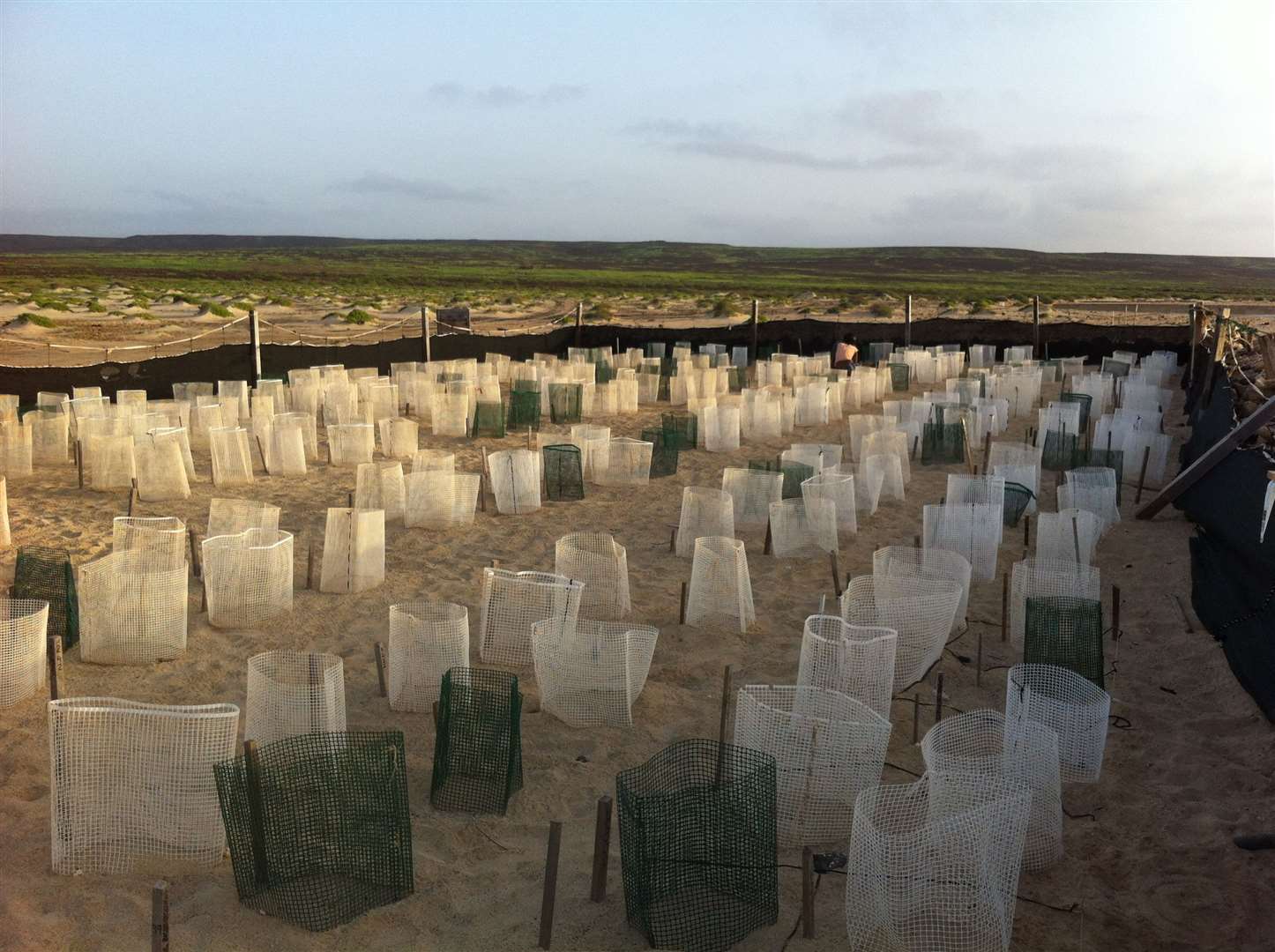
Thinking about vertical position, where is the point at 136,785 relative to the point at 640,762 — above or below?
above

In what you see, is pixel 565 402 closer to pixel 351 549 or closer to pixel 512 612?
pixel 351 549

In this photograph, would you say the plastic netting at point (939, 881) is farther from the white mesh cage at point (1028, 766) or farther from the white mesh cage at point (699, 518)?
the white mesh cage at point (699, 518)

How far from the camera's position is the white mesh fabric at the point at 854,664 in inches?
266

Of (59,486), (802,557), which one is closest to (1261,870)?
(802,557)

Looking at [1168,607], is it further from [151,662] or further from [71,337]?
[71,337]

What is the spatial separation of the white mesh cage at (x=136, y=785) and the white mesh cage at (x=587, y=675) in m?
2.25

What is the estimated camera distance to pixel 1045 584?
27.5ft

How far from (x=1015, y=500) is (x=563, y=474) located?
5.01 meters

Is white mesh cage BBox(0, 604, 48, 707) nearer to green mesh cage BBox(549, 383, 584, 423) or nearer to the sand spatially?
the sand

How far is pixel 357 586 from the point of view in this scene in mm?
9438

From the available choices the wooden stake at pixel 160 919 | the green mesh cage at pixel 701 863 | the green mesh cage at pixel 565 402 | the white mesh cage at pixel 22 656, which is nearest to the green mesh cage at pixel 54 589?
the white mesh cage at pixel 22 656

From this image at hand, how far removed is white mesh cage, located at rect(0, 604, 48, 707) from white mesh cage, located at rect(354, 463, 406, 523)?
4364mm

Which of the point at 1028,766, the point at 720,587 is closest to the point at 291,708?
the point at 720,587

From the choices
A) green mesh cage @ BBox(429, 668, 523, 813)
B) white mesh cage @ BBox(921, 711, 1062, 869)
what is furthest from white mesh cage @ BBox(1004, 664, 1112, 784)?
green mesh cage @ BBox(429, 668, 523, 813)
